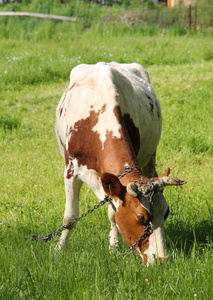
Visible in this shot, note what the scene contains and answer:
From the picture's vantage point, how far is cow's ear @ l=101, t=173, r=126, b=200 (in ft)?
11.0

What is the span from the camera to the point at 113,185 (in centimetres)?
342

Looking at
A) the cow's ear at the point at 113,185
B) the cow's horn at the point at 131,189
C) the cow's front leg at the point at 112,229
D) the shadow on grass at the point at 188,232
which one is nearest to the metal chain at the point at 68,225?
the cow's ear at the point at 113,185

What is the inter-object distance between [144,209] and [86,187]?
2.79m

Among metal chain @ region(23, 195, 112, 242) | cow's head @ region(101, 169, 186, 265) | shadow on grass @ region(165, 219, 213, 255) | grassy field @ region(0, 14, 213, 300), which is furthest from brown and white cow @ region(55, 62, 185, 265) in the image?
shadow on grass @ region(165, 219, 213, 255)

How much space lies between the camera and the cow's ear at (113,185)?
132 inches

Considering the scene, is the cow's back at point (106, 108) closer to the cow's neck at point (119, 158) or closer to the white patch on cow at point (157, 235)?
the cow's neck at point (119, 158)

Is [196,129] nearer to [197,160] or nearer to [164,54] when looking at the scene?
[197,160]

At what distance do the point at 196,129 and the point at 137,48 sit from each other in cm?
700

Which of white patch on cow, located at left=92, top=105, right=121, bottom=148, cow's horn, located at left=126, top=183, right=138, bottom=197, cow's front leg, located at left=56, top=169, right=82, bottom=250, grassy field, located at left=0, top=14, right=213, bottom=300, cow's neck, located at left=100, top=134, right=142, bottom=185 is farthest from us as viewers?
cow's front leg, located at left=56, top=169, right=82, bottom=250

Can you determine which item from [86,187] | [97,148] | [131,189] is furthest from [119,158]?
[86,187]

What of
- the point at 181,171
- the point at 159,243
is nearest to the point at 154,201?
the point at 159,243

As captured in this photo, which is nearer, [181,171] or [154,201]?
[154,201]

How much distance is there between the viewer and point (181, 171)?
6652 millimetres

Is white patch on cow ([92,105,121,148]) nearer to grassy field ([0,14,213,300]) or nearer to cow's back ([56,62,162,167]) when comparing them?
cow's back ([56,62,162,167])
